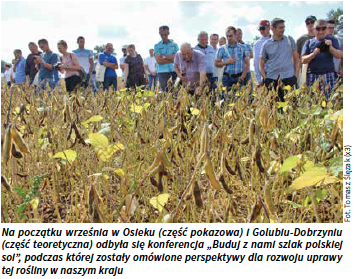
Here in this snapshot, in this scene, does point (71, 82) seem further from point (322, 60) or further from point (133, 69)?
point (322, 60)

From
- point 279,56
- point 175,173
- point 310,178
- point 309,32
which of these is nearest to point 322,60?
point 279,56

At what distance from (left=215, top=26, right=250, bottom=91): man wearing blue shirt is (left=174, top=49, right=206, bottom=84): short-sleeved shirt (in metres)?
0.46

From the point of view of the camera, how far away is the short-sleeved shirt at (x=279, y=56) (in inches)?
123

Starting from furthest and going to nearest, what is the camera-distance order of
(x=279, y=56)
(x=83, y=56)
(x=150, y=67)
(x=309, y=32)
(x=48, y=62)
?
(x=150, y=67) < (x=83, y=56) < (x=48, y=62) < (x=309, y=32) < (x=279, y=56)

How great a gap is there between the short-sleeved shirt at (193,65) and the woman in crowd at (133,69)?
1231mm

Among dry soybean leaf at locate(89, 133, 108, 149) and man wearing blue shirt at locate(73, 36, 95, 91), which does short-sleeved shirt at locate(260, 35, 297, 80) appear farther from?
man wearing blue shirt at locate(73, 36, 95, 91)

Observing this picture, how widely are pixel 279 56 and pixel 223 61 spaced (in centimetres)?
71

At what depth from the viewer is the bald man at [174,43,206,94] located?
129 inches

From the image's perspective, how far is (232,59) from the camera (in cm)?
365

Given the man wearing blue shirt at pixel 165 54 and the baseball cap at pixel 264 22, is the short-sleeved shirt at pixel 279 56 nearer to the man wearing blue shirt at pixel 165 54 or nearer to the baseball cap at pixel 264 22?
the baseball cap at pixel 264 22

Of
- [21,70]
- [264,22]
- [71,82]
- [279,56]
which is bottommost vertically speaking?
[71,82]
